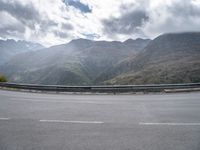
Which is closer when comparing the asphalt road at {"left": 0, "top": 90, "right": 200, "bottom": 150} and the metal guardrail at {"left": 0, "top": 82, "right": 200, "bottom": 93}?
the asphalt road at {"left": 0, "top": 90, "right": 200, "bottom": 150}

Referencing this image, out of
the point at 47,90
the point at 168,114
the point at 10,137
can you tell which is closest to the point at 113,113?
the point at 168,114

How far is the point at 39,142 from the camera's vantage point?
5.32 m

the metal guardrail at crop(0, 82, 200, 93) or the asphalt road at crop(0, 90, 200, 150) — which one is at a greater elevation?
the metal guardrail at crop(0, 82, 200, 93)

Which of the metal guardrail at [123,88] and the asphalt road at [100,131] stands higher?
the metal guardrail at [123,88]

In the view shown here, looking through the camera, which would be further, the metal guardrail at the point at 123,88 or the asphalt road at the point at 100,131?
the metal guardrail at the point at 123,88

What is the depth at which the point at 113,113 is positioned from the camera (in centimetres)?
886

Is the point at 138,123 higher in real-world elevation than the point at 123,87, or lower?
lower

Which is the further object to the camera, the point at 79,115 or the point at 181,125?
the point at 79,115

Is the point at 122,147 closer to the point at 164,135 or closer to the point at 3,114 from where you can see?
the point at 164,135

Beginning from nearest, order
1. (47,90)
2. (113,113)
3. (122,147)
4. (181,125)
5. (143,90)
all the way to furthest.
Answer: (122,147) → (181,125) → (113,113) → (143,90) → (47,90)

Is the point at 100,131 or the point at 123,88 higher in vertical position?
the point at 123,88

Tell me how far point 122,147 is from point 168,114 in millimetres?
4243

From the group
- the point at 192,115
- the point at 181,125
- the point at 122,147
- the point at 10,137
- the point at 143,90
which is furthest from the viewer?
the point at 143,90

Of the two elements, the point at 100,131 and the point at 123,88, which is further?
the point at 123,88
